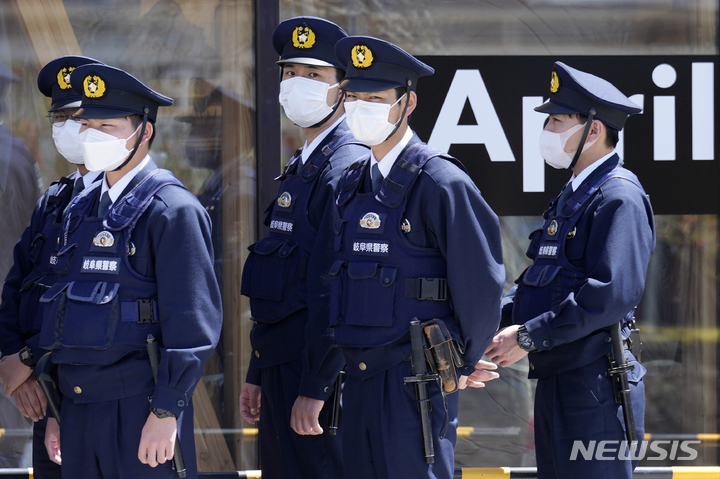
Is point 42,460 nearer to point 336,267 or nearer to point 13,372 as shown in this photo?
point 13,372

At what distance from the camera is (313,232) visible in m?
3.48

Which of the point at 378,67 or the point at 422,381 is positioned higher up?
the point at 378,67

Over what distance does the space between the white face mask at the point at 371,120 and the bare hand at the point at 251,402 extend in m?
1.47

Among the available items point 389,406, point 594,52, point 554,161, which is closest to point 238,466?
point 389,406

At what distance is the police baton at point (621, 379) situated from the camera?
313cm

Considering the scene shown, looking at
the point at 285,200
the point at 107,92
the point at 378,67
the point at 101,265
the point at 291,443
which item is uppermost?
the point at 378,67

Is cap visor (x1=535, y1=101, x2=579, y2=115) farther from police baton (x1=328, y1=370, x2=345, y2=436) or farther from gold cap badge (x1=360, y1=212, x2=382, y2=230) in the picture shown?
police baton (x1=328, y1=370, x2=345, y2=436)

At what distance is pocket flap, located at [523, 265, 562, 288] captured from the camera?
10.7 ft

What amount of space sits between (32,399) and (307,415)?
1331 millimetres

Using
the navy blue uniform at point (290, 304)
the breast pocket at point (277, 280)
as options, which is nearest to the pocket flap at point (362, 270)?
the navy blue uniform at point (290, 304)

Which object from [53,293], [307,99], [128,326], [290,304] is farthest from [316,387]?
[307,99]

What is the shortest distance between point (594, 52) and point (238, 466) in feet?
11.6

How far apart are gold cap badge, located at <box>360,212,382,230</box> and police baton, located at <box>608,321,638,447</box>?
112 cm

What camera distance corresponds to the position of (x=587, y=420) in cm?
317
